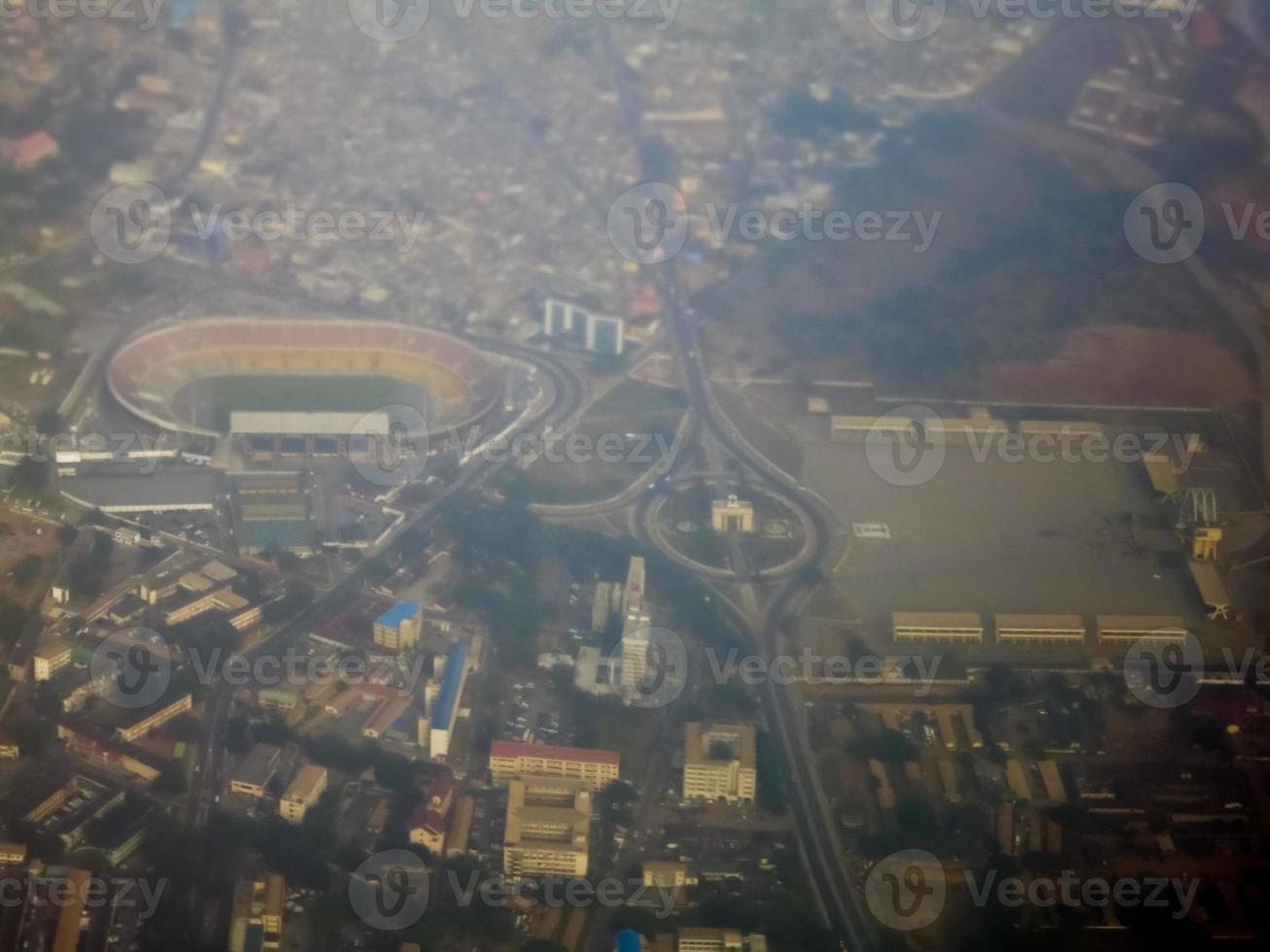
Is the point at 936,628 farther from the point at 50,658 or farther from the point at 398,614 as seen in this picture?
the point at 50,658

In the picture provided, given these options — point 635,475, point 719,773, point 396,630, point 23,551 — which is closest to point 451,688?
point 396,630

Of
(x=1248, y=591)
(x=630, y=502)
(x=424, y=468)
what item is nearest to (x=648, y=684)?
(x=630, y=502)

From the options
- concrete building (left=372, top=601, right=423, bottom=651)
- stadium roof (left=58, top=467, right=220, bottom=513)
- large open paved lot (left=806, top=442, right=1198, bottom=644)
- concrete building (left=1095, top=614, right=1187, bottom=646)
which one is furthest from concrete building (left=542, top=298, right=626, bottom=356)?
concrete building (left=1095, top=614, right=1187, bottom=646)

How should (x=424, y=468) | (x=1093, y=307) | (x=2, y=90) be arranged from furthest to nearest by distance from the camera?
(x=2, y=90), (x=1093, y=307), (x=424, y=468)

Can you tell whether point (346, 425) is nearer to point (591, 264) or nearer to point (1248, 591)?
point (591, 264)

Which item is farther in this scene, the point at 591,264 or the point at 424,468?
the point at 591,264
